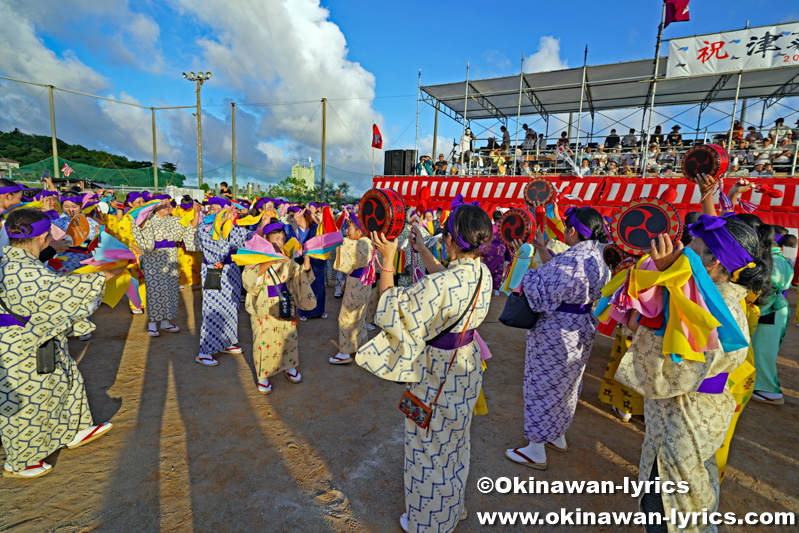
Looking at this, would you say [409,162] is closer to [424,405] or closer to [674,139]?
[674,139]

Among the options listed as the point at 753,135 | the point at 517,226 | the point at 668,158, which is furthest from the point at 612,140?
the point at 517,226

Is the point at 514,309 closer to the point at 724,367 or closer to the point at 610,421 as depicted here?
the point at 724,367

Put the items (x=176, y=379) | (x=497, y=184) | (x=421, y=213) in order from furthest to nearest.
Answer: (x=497, y=184)
(x=421, y=213)
(x=176, y=379)

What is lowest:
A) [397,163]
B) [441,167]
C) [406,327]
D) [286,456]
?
[286,456]

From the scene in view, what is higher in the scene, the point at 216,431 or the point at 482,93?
the point at 482,93

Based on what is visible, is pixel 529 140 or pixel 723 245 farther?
pixel 529 140

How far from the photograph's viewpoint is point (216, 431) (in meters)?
3.35

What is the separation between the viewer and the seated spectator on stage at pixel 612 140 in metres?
13.4

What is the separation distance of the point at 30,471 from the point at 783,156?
598 inches

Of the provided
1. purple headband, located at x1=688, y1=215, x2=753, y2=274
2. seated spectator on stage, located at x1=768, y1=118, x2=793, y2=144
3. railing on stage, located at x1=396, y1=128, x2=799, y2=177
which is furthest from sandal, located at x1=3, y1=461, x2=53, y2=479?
seated spectator on stage, located at x1=768, y1=118, x2=793, y2=144

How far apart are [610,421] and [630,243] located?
91.3 inches

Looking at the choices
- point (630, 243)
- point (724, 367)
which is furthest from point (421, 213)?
point (724, 367)

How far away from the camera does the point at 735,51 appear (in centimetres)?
930

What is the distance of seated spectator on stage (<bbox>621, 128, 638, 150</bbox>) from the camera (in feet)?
42.6
